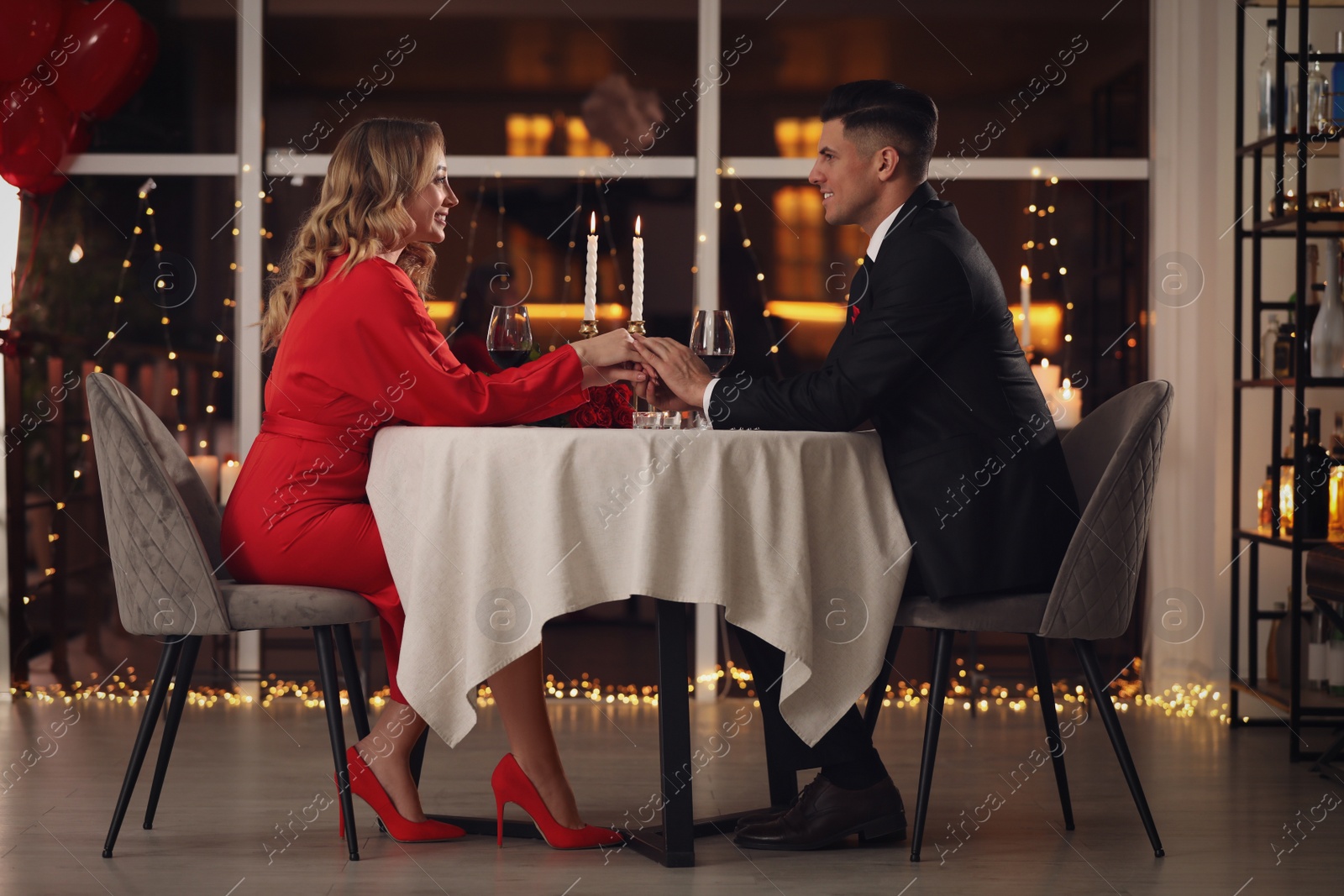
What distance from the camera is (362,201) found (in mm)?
2527

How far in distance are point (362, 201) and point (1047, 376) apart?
7.64 ft

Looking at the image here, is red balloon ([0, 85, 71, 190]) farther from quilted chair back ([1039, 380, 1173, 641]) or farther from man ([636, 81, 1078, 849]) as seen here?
quilted chair back ([1039, 380, 1173, 641])

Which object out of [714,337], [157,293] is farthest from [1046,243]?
[157,293]

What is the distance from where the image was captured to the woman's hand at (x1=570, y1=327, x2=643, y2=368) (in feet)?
7.93

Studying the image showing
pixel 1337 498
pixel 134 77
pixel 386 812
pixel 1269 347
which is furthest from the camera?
pixel 134 77

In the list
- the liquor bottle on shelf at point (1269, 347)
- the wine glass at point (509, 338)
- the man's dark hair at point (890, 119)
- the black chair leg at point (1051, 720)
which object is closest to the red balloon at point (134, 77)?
the wine glass at point (509, 338)

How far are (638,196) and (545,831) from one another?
226cm

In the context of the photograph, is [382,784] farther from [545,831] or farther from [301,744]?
[301,744]

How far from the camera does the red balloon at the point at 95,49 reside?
3.66 meters

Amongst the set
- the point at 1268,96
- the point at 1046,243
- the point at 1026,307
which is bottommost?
the point at 1026,307

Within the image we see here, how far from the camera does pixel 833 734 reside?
7.63 feet

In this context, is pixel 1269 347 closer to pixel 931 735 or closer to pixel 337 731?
pixel 931 735

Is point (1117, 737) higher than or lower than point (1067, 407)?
lower

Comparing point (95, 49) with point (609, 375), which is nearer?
point (609, 375)
